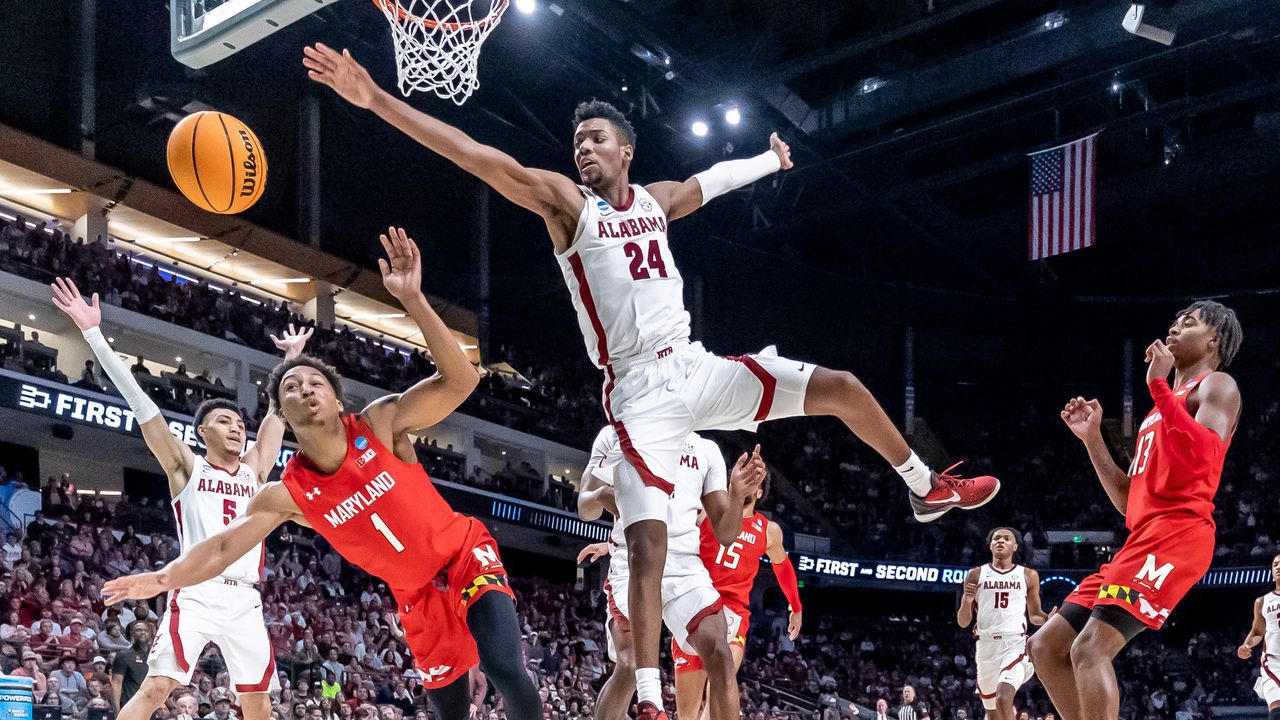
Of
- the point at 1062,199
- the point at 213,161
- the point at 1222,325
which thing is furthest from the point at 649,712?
the point at 1062,199

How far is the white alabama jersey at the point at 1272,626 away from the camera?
1167 centimetres

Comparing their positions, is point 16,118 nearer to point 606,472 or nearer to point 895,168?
point 895,168

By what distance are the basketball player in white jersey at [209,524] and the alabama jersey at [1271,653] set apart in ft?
29.3

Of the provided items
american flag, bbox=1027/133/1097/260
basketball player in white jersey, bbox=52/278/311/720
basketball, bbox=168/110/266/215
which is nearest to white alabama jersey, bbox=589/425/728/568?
basketball player in white jersey, bbox=52/278/311/720

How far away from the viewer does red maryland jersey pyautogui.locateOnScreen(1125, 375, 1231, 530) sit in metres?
5.58

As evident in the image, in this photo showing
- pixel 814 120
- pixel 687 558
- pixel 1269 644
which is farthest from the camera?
pixel 814 120

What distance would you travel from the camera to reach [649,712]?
503 centimetres

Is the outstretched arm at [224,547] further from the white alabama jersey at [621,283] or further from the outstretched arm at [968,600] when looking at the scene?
the outstretched arm at [968,600]

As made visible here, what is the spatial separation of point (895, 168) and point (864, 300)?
283 inches

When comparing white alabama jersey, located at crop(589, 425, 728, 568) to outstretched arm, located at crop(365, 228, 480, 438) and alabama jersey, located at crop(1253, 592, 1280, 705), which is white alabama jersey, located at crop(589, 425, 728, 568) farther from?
alabama jersey, located at crop(1253, 592, 1280, 705)

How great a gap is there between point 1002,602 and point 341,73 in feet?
33.3

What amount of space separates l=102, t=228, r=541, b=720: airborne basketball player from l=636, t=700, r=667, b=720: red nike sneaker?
41 cm

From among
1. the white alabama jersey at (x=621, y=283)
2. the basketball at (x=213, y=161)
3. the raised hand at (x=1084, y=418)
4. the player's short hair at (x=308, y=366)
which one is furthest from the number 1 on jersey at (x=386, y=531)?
the basketball at (x=213, y=161)

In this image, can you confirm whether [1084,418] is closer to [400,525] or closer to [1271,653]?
[400,525]
